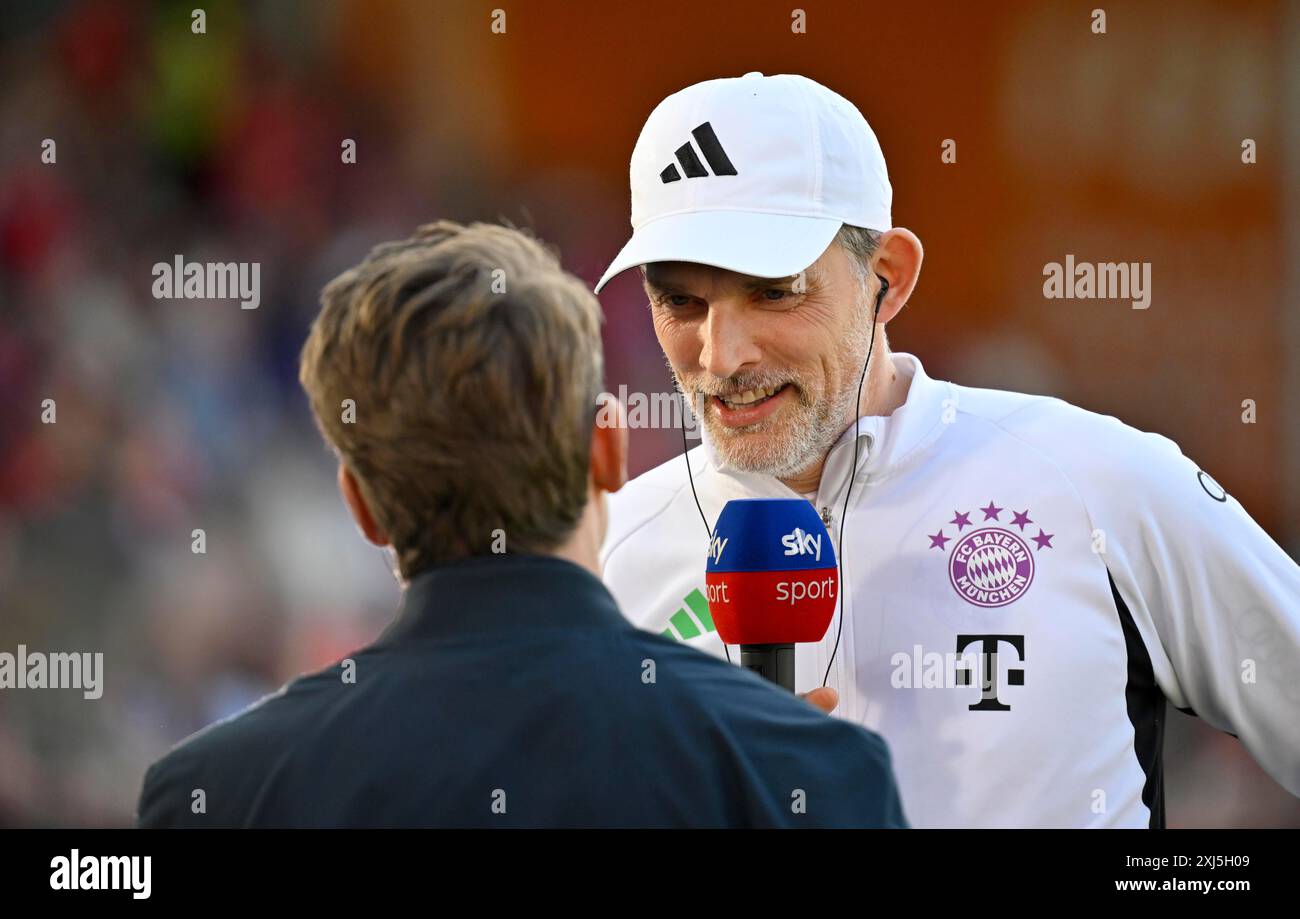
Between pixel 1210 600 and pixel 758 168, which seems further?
pixel 758 168

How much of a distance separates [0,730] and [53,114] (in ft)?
3.93

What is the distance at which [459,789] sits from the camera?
3.63ft

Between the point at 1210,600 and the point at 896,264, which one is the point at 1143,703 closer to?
the point at 1210,600

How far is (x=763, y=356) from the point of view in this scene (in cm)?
184

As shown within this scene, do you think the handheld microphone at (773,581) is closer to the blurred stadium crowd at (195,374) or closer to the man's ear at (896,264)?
the man's ear at (896,264)

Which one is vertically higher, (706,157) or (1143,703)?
(706,157)

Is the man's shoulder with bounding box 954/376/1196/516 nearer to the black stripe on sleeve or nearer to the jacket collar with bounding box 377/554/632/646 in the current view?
the black stripe on sleeve

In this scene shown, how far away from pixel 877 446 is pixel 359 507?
2.68 ft

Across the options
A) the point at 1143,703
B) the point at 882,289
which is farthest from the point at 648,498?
the point at 1143,703

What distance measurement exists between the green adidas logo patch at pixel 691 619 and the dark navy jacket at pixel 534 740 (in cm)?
73

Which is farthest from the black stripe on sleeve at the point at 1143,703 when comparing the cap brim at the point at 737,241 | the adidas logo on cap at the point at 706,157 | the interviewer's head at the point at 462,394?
the interviewer's head at the point at 462,394

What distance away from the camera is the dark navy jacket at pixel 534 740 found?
3.60ft

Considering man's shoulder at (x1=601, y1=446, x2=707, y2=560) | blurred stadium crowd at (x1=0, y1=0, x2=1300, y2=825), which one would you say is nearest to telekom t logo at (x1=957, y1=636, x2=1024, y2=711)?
man's shoulder at (x1=601, y1=446, x2=707, y2=560)
